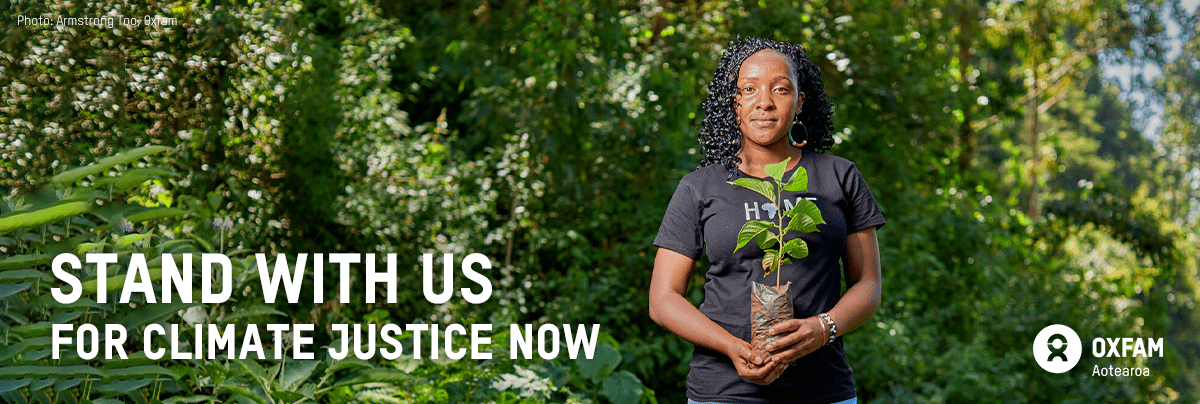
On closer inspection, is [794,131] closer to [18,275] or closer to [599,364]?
[599,364]

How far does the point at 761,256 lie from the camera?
1.81 metres

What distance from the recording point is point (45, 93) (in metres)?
3.84

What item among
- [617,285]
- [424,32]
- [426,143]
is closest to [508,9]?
[424,32]

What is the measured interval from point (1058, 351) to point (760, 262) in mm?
6905

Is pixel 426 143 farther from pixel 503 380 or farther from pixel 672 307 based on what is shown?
pixel 672 307

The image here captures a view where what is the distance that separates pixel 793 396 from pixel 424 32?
4.78 m

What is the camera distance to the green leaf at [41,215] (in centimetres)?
288

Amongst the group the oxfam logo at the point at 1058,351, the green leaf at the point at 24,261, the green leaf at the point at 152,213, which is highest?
the green leaf at the point at 152,213

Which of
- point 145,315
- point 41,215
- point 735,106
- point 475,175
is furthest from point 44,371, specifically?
point 475,175

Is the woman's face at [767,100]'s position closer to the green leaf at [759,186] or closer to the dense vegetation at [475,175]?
the green leaf at [759,186]

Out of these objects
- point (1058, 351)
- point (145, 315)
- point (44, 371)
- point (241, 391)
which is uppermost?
point (145, 315)

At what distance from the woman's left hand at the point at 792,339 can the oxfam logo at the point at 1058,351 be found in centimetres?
586

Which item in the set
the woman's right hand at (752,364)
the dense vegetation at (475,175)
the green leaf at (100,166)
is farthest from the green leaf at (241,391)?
the woman's right hand at (752,364)

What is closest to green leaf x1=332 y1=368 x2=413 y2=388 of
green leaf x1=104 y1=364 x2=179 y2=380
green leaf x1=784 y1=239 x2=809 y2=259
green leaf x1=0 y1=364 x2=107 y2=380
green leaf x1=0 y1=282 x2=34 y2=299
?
green leaf x1=104 y1=364 x2=179 y2=380
